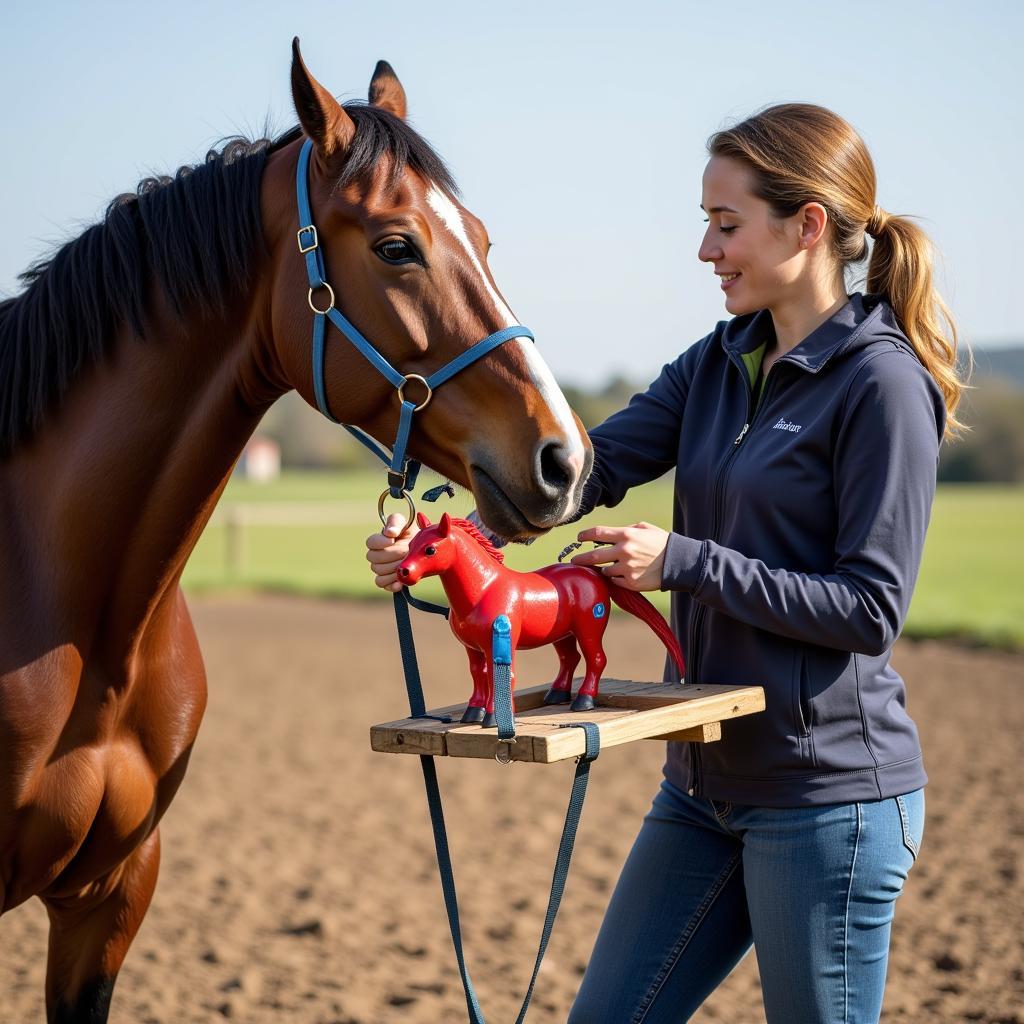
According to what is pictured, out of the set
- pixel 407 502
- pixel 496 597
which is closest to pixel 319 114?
pixel 407 502

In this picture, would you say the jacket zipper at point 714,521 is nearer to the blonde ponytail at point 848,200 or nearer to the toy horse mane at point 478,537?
the blonde ponytail at point 848,200

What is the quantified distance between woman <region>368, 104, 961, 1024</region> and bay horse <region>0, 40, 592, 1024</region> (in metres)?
0.38

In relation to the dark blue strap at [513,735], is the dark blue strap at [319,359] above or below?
above

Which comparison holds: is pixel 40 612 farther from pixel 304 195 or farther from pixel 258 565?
pixel 258 565

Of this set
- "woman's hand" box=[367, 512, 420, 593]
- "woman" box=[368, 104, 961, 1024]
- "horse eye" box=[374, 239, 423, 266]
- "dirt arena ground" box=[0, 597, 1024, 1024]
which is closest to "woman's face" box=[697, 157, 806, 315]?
"woman" box=[368, 104, 961, 1024]

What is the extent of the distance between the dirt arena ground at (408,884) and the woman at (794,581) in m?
1.92

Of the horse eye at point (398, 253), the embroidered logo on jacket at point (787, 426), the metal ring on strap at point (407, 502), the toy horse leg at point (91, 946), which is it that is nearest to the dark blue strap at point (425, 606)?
the metal ring on strap at point (407, 502)

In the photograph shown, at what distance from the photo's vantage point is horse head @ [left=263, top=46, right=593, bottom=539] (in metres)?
2.06

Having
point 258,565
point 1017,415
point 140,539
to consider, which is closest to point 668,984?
point 140,539

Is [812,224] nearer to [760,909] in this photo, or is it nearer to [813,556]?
[813,556]

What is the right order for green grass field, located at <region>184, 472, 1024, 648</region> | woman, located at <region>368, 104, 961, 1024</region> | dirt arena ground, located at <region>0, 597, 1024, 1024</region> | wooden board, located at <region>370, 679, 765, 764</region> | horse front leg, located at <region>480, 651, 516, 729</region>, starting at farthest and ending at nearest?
green grass field, located at <region>184, 472, 1024, 648</region>, dirt arena ground, located at <region>0, 597, 1024, 1024</region>, woman, located at <region>368, 104, 961, 1024</region>, horse front leg, located at <region>480, 651, 516, 729</region>, wooden board, located at <region>370, 679, 765, 764</region>

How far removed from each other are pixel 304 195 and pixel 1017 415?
47120 mm

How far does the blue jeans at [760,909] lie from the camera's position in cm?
210

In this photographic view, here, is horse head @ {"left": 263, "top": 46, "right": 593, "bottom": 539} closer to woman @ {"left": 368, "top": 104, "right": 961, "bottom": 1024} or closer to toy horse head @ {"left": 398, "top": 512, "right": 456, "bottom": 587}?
toy horse head @ {"left": 398, "top": 512, "right": 456, "bottom": 587}
